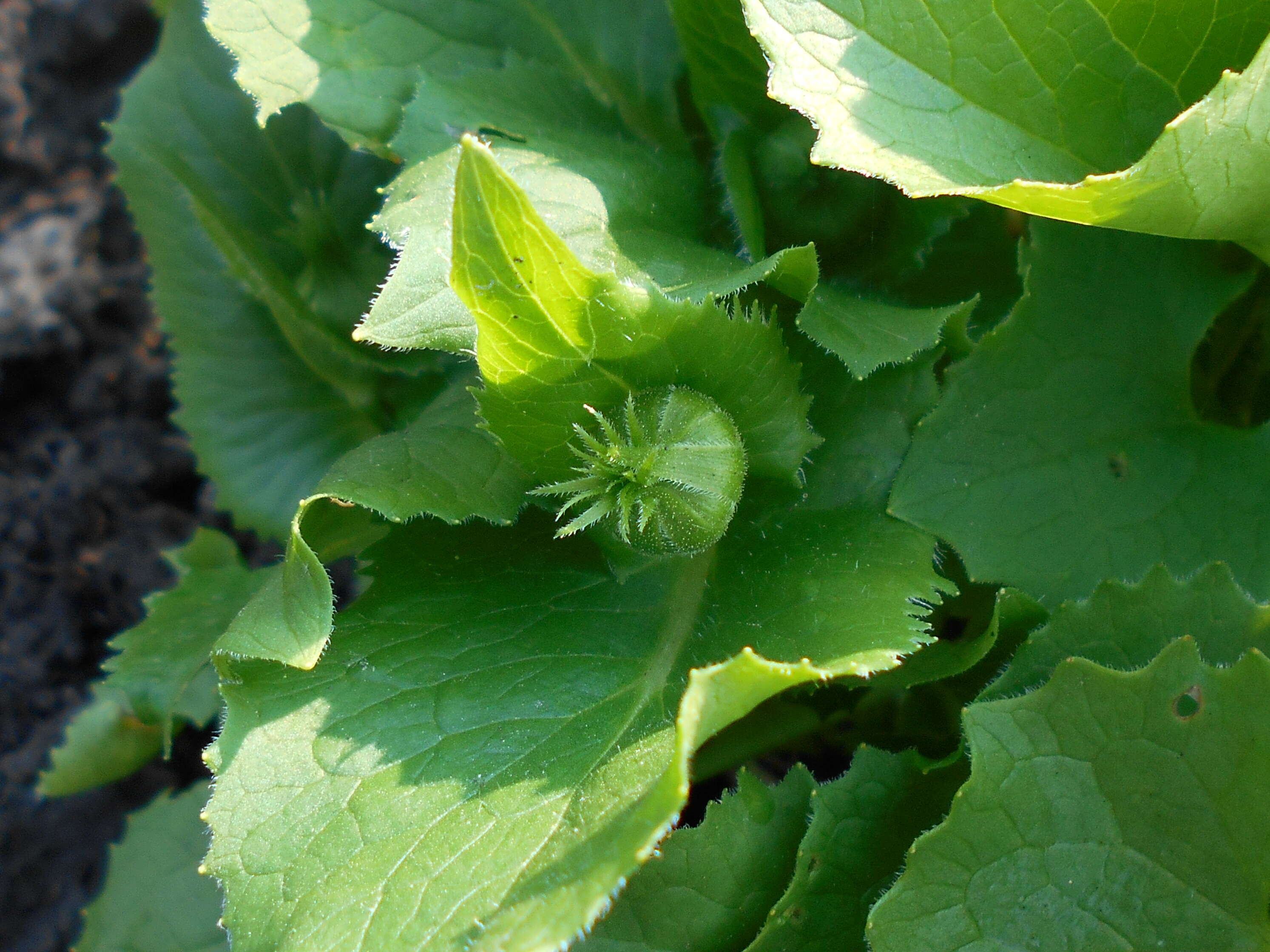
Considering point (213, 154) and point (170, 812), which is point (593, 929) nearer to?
point (170, 812)

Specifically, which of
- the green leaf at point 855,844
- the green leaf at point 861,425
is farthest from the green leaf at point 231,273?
the green leaf at point 855,844

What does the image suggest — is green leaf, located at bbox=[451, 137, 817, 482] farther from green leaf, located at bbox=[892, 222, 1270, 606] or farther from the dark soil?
the dark soil

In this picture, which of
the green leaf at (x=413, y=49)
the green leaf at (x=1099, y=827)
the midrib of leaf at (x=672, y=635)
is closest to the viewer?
the green leaf at (x=1099, y=827)

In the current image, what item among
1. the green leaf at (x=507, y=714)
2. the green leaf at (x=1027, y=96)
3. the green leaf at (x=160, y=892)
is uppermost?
the green leaf at (x=1027, y=96)

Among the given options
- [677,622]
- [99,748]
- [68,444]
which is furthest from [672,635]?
[68,444]

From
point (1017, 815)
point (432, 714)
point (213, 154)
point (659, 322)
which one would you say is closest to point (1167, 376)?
point (1017, 815)

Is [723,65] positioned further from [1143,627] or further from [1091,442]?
[1143,627]

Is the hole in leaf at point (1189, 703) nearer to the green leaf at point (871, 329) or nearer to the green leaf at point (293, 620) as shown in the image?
the green leaf at point (871, 329)
